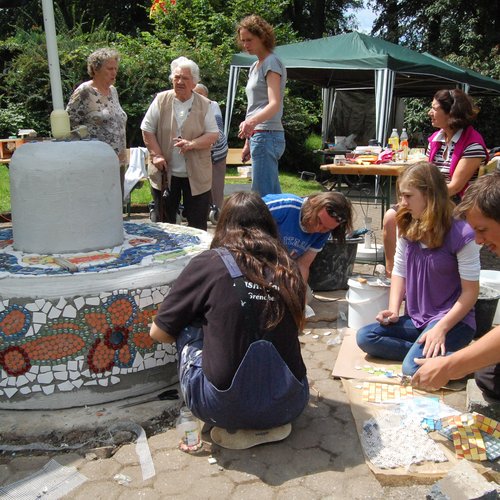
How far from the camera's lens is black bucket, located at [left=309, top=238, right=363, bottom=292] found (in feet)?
14.1

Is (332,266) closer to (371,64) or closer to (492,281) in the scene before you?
(492,281)

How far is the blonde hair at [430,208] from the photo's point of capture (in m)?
2.99

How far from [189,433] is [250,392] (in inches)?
13.9

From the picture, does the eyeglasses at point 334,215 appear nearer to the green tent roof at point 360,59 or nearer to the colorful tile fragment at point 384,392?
the colorful tile fragment at point 384,392

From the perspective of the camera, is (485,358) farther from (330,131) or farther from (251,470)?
(330,131)

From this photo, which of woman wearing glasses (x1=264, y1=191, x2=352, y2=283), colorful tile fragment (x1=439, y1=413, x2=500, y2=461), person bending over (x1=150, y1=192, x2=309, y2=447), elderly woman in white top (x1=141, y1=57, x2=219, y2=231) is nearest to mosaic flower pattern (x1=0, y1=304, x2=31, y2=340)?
person bending over (x1=150, y1=192, x2=309, y2=447)

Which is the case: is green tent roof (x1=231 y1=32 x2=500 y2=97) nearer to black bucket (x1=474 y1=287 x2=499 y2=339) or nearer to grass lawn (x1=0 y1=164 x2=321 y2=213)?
grass lawn (x1=0 y1=164 x2=321 y2=213)

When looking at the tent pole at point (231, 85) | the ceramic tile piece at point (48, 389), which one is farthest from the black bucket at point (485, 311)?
the tent pole at point (231, 85)

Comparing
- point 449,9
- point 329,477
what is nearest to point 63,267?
point 329,477

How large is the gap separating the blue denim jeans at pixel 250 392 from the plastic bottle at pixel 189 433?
0.09 m

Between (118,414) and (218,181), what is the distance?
391 cm

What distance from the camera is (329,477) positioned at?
214 cm

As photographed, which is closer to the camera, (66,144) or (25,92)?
(66,144)

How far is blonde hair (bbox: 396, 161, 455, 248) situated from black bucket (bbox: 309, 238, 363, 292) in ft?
3.90
